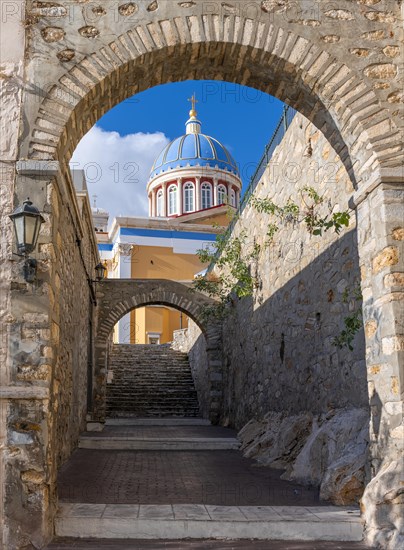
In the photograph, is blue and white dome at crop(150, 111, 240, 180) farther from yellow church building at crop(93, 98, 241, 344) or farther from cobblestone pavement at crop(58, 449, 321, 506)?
cobblestone pavement at crop(58, 449, 321, 506)

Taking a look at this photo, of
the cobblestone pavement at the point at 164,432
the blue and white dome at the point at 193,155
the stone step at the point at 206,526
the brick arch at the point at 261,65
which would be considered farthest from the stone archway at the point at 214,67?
the blue and white dome at the point at 193,155

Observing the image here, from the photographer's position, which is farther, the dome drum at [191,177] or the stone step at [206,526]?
the dome drum at [191,177]

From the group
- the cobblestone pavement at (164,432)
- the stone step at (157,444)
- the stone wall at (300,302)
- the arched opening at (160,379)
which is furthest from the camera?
the arched opening at (160,379)

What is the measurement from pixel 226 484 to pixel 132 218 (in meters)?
20.2

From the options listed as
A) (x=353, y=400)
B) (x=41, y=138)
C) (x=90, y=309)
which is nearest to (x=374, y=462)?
(x=353, y=400)

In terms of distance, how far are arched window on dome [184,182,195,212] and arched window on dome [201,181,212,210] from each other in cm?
50

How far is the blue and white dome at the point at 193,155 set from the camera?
32.1 m

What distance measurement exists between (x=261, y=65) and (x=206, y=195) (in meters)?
26.7

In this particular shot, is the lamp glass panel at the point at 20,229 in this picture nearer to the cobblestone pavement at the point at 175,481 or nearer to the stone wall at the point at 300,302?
the cobblestone pavement at the point at 175,481

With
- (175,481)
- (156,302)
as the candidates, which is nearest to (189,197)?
(156,302)

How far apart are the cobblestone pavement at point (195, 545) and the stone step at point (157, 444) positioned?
5.48m

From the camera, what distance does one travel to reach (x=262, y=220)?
10.5m

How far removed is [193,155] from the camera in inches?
1265

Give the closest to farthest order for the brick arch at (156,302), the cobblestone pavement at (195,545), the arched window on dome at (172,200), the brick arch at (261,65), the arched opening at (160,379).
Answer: the cobblestone pavement at (195,545) < the brick arch at (261,65) < the brick arch at (156,302) < the arched opening at (160,379) < the arched window on dome at (172,200)
